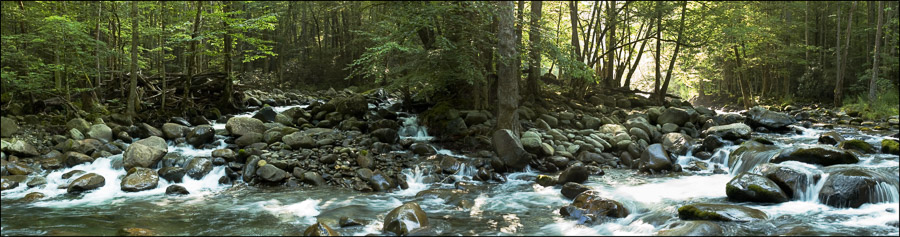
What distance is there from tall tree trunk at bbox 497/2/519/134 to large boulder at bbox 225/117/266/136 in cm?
601

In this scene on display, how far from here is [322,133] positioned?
459 inches

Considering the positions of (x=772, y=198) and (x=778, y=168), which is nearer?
(x=772, y=198)

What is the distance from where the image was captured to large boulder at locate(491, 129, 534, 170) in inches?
387

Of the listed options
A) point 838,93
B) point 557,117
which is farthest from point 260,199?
point 838,93

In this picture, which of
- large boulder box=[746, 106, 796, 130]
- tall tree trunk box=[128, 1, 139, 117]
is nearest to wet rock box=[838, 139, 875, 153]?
large boulder box=[746, 106, 796, 130]

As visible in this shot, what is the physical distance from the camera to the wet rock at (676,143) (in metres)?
11.5

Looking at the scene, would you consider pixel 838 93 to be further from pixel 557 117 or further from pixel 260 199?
pixel 260 199

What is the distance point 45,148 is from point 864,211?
1353 centimetres

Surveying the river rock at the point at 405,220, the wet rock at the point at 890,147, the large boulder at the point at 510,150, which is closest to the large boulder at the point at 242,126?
the large boulder at the point at 510,150

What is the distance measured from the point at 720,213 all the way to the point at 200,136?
34.0 ft

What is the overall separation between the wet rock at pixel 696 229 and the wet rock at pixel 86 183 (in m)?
8.72

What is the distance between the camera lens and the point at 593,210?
20.9ft

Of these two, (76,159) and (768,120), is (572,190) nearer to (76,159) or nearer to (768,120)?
(76,159)

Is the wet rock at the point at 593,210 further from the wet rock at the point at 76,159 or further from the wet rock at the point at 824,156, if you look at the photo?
the wet rock at the point at 76,159
